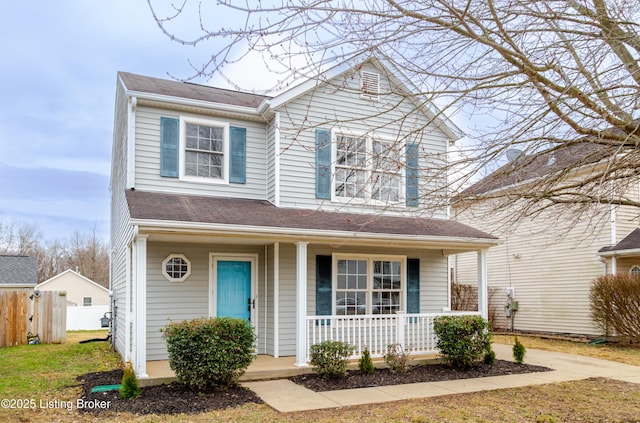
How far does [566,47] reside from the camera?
5.03 m

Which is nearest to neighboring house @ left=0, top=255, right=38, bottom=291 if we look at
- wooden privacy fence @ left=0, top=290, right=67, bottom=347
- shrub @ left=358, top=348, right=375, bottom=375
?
wooden privacy fence @ left=0, top=290, right=67, bottom=347

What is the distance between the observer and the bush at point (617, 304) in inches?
538

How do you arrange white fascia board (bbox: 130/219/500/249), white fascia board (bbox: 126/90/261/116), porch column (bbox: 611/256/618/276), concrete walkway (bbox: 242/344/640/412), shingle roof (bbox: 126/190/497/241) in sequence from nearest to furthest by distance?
concrete walkway (bbox: 242/344/640/412) → white fascia board (bbox: 130/219/500/249) → shingle roof (bbox: 126/190/497/241) → white fascia board (bbox: 126/90/261/116) → porch column (bbox: 611/256/618/276)

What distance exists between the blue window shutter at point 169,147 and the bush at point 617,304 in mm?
11769

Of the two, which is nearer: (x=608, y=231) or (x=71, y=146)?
(x=608, y=231)

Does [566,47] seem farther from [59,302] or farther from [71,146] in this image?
[71,146]

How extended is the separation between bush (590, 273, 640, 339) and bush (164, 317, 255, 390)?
10951 mm

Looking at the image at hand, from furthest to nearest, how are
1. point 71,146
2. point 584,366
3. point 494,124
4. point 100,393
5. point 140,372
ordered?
point 71,146 < point 584,366 < point 140,372 < point 100,393 < point 494,124

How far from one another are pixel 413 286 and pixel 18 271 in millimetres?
16976

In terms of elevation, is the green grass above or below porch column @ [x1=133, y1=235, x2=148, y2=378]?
below

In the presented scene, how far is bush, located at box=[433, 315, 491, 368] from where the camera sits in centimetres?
953

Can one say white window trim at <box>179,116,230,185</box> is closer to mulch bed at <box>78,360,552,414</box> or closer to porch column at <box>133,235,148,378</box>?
porch column at <box>133,235,148,378</box>

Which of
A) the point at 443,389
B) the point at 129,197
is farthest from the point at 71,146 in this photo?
the point at 443,389

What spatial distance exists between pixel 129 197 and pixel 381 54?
606 centimetres
